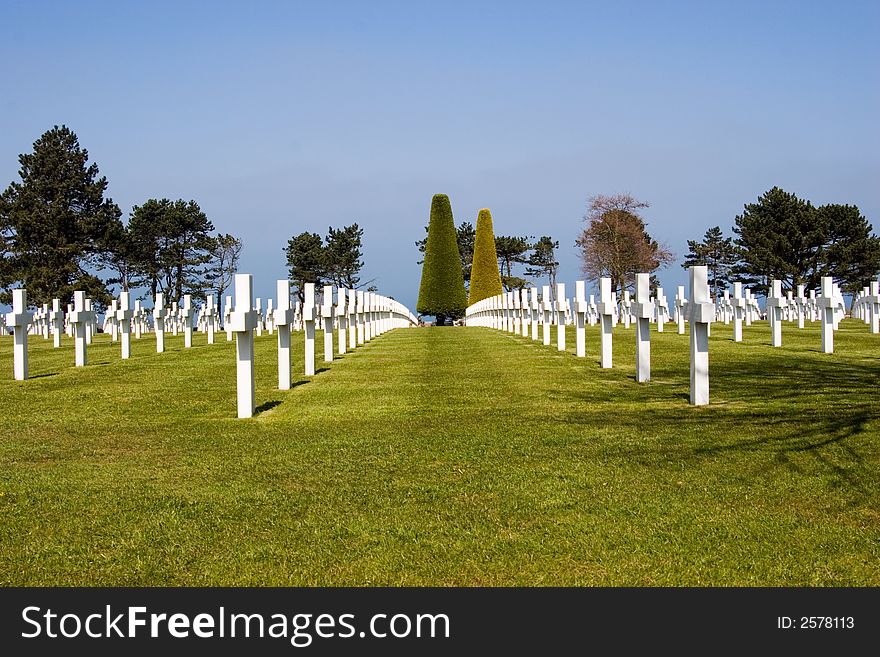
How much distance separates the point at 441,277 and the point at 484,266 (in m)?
6.59

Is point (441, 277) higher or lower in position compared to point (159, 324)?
higher

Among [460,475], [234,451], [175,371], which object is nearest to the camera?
[460,475]

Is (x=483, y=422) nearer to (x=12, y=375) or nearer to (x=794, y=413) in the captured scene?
(x=794, y=413)

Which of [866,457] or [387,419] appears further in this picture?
[387,419]

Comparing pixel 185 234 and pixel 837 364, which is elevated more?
pixel 185 234

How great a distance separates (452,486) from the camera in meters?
6.70

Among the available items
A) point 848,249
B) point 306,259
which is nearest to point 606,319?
point 848,249

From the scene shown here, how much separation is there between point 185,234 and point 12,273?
18.5 meters

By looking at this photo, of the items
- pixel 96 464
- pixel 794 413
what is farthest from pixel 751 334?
pixel 96 464

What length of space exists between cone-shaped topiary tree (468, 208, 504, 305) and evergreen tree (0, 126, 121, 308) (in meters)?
24.4

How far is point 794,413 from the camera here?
32.2 feet

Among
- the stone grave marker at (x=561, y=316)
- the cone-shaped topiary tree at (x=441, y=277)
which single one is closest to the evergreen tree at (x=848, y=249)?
the cone-shaped topiary tree at (x=441, y=277)

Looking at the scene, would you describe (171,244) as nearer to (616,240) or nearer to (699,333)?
(616,240)

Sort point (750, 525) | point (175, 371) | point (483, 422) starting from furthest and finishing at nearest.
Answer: point (175, 371) < point (483, 422) < point (750, 525)
